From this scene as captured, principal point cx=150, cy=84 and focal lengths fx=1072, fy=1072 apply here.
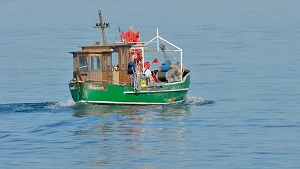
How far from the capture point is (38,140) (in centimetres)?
4591

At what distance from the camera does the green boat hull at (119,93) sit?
5472cm

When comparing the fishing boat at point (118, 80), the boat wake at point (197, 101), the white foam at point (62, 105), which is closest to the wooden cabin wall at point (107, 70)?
the fishing boat at point (118, 80)

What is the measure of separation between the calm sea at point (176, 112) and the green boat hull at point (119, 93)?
0.53 metres

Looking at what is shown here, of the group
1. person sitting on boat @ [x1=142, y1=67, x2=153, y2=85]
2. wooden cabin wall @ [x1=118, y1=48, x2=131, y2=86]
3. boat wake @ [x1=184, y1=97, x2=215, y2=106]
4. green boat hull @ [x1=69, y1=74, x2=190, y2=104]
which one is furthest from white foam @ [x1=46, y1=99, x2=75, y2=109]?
boat wake @ [x1=184, y1=97, x2=215, y2=106]

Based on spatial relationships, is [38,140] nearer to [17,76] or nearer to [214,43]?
[17,76]

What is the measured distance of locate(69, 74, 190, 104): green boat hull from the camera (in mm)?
54719

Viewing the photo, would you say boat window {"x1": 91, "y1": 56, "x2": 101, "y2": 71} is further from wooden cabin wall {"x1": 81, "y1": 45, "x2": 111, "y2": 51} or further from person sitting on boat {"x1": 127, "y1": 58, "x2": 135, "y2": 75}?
person sitting on boat {"x1": 127, "y1": 58, "x2": 135, "y2": 75}

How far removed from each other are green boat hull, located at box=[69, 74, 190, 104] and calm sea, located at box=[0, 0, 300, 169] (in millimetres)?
531

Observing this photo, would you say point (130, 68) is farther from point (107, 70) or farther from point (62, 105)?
point (62, 105)

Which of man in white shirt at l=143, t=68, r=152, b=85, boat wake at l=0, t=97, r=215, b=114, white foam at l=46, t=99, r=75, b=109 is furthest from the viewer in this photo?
man in white shirt at l=143, t=68, r=152, b=85

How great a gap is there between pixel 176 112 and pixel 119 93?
316 cm

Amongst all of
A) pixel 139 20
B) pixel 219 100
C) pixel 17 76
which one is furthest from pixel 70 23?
pixel 219 100

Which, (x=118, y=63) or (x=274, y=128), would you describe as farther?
(x=118, y=63)

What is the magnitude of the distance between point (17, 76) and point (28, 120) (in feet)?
77.2
